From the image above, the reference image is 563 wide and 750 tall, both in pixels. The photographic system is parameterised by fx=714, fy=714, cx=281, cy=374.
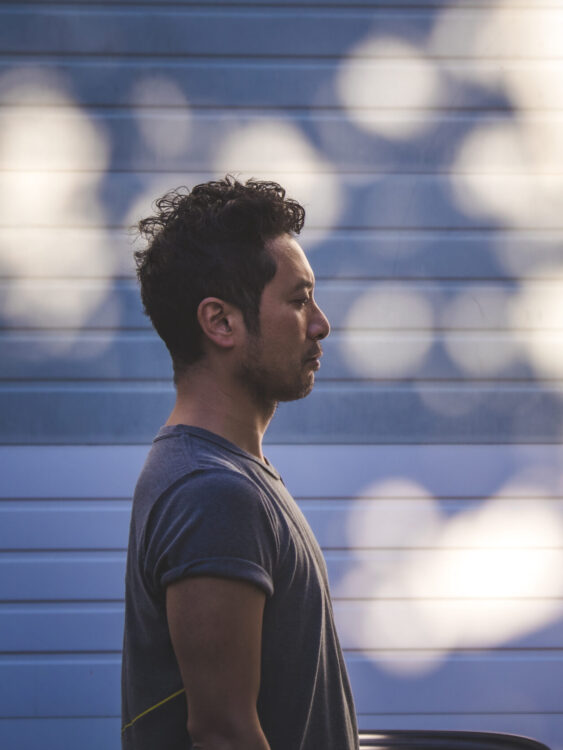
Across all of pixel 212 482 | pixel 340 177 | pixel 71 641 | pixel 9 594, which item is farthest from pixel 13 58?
pixel 212 482

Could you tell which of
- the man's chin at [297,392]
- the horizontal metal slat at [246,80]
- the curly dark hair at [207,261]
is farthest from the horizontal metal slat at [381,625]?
the horizontal metal slat at [246,80]

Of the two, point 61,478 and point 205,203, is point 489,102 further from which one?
point 61,478

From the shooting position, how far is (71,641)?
2.48m

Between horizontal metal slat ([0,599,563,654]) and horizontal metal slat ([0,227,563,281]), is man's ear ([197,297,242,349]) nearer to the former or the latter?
horizontal metal slat ([0,227,563,281])

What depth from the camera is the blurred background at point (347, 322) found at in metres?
2.50

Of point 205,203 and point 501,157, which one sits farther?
point 501,157

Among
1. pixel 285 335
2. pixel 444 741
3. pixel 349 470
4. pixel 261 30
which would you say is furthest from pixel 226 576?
pixel 261 30

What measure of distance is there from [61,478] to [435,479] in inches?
52.2

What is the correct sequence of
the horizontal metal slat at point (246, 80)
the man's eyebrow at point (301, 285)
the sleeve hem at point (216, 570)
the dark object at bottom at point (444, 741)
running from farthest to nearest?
the horizontal metal slat at point (246, 80) → the dark object at bottom at point (444, 741) → the man's eyebrow at point (301, 285) → the sleeve hem at point (216, 570)

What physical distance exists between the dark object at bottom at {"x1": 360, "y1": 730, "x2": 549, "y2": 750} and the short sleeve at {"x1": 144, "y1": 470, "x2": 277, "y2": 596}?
89cm

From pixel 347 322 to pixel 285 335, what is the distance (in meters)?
1.44

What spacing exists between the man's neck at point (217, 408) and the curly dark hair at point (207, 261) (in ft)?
0.13

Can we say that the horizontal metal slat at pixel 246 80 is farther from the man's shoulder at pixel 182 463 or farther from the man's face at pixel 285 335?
the man's shoulder at pixel 182 463

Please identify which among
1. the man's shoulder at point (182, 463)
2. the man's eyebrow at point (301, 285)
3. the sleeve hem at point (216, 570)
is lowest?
the sleeve hem at point (216, 570)
